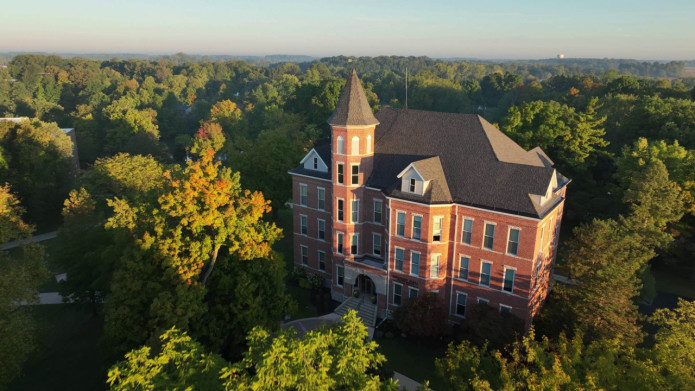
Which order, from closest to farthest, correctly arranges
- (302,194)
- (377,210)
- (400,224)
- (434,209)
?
(434,209) < (400,224) < (377,210) < (302,194)

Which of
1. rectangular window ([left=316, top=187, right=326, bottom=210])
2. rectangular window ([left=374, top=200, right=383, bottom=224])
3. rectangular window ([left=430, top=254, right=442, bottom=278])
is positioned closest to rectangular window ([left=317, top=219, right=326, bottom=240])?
rectangular window ([left=316, top=187, right=326, bottom=210])

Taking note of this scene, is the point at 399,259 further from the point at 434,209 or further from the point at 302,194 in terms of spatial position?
the point at 302,194

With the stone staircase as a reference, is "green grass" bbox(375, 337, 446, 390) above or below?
below

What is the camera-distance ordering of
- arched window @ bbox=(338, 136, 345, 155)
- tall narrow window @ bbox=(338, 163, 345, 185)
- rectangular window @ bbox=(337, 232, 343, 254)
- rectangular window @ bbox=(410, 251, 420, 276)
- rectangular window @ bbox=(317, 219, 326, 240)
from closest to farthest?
1. rectangular window @ bbox=(410, 251, 420, 276)
2. arched window @ bbox=(338, 136, 345, 155)
3. tall narrow window @ bbox=(338, 163, 345, 185)
4. rectangular window @ bbox=(337, 232, 343, 254)
5. rectangular window @ bbox=(317, 219, 326, 240)

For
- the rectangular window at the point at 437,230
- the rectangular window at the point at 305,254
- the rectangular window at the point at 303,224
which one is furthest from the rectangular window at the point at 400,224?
the rectangular window at the point at 305,254

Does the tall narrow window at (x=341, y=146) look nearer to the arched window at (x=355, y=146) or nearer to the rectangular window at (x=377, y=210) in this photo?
the arched window at (x=355, y=146)

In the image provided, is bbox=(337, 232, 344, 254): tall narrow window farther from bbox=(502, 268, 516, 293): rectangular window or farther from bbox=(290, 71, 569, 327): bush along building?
bbox=(502, 268, 516, 293): rectangular window

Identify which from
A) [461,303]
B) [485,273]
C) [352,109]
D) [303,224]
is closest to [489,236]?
[485,273]
